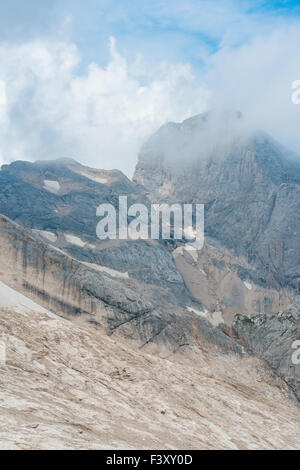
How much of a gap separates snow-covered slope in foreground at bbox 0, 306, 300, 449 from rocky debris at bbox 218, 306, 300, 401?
4.89 metres

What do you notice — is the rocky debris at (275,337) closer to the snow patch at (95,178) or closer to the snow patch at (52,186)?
the snow patch at (52,186)

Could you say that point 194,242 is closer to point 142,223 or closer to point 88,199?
point 142,223

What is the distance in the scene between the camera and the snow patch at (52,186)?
117938 millimetres

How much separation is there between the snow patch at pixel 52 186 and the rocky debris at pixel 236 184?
32880 mm

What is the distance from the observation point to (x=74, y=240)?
3932 inches

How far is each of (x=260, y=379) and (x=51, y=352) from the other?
22.5 meters

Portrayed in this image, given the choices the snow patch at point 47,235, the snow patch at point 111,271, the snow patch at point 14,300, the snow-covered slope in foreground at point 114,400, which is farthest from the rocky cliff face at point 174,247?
the snow-covered slope in foreground at point 114,400

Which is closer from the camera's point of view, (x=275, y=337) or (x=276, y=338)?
(x=276, y=338)

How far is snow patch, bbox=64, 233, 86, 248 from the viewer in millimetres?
98562

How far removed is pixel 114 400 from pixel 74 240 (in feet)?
251

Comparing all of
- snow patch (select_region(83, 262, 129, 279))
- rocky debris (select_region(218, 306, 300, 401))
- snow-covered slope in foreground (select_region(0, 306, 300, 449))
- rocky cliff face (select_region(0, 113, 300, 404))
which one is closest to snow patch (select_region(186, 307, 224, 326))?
rocky cliff face (select_region(0, 113, 300, 404))

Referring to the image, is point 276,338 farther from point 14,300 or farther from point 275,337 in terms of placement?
point 14,300

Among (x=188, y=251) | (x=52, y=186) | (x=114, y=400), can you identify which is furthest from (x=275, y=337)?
(x=52, y=186)

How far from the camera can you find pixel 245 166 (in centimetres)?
14350
